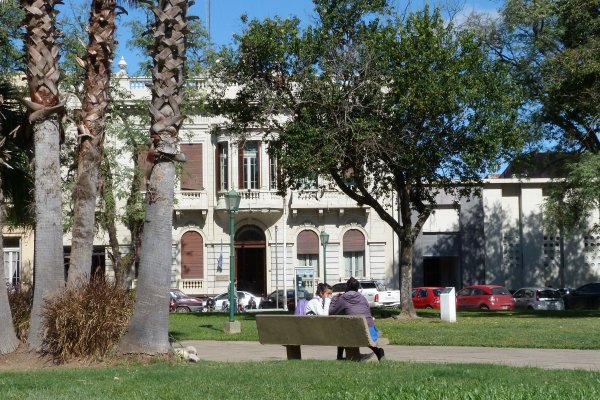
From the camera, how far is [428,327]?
956 inches

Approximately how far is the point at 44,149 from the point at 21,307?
3.01 m

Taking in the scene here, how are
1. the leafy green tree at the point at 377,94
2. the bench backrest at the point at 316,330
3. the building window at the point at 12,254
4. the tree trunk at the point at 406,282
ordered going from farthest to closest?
1. the building window at the point at 12,254
2. the tree trunk at the point at 406,282
3. the leafy green tree at the point at 377,94
4. the bench backrest at the point at 316,330

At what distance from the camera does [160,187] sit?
14008 mm

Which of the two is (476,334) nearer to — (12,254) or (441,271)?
(441,271)

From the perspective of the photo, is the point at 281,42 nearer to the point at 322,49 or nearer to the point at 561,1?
the point at 322,49

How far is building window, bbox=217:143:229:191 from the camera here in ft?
167

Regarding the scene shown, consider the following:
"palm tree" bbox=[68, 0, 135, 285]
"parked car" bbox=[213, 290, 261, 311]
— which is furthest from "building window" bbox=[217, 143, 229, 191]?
"palm tree" bbox=[68, 0, 135, 285]

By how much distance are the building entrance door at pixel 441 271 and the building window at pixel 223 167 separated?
12.5 m

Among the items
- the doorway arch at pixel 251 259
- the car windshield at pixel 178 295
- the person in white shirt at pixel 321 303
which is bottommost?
the car windshield at pixel 178 295

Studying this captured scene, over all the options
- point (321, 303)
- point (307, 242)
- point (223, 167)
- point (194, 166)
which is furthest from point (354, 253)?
point (321, 303)

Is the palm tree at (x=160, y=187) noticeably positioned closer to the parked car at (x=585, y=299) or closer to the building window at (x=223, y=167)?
the parked car at (x=585, y=299)

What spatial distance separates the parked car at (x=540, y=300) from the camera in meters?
43.2

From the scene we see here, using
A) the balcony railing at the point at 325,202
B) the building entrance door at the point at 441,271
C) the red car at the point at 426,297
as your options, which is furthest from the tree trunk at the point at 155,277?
the building entrance door at the point at 441,271

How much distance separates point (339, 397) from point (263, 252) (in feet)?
143
